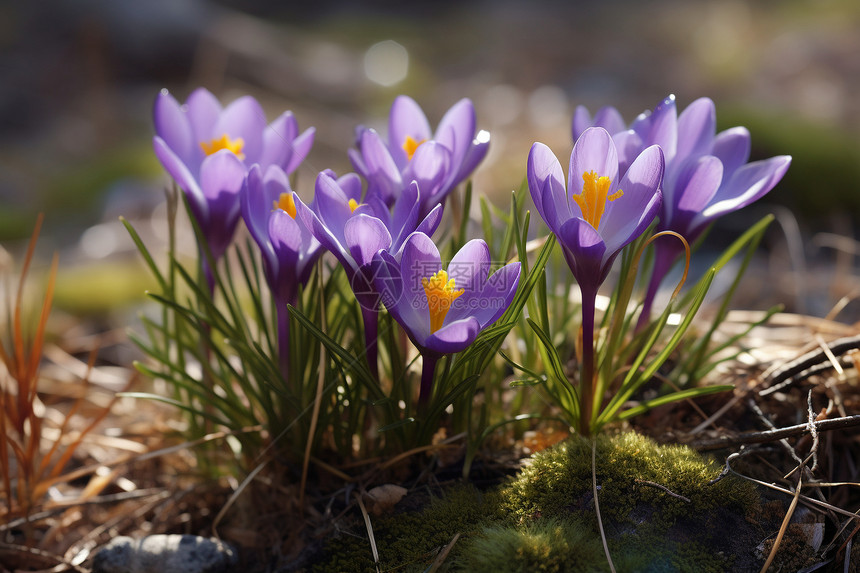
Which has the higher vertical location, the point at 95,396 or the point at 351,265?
the point at 351,265

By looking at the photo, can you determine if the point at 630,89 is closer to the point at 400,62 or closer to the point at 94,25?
the point at 400,62

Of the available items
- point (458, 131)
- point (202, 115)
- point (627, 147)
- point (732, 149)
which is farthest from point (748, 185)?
point (202, 115)

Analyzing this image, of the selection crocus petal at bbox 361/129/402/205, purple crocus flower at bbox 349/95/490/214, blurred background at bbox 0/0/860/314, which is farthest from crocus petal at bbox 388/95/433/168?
blurred background at bbox 0/0/860/314

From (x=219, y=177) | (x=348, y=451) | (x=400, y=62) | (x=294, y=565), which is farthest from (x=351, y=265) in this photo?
(x=400, y=62)

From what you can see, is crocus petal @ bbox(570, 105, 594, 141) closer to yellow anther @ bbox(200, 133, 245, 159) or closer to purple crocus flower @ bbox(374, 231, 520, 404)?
purple crocus flower @ bbox(374, 231, 520, 404)

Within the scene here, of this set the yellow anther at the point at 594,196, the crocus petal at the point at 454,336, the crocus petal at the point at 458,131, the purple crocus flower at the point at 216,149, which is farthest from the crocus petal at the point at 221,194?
the yellow anther at the point at 594,196

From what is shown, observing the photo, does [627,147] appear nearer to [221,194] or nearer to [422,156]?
[422,156]
